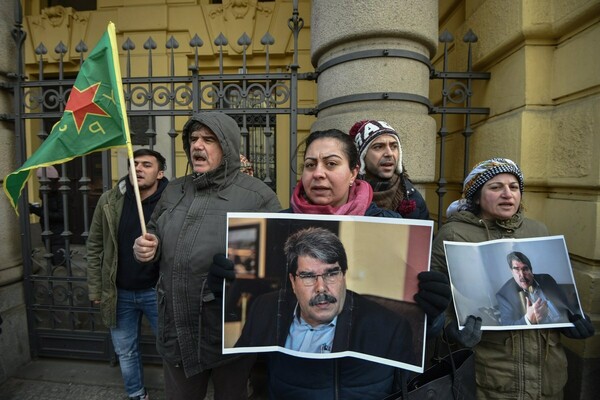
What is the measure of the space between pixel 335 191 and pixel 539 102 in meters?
2.32

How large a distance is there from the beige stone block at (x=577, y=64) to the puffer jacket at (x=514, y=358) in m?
1.34

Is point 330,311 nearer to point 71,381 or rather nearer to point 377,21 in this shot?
point 377,21

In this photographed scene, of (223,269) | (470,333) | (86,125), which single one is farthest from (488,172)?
(86,125)

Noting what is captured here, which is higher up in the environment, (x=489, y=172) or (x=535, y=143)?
(x=535, y=143)

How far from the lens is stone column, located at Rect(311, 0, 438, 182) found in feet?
9.18

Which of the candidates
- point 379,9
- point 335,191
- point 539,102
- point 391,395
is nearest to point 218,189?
point 335,191

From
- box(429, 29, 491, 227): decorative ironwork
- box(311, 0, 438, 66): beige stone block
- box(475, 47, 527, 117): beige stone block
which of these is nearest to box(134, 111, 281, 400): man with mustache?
box(311, 0, 438, 66): beige stone block

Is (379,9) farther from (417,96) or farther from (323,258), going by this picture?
(323,258)

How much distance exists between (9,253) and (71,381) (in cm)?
146

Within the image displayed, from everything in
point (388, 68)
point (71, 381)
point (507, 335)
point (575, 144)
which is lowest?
point (71, 381)

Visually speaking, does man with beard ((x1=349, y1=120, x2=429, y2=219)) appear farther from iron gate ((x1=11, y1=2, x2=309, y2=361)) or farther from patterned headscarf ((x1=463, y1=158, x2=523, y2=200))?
iron gate ((x1=11, y1=2, x2=309, y2=361))

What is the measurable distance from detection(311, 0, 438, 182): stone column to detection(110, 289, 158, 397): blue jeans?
2.19m

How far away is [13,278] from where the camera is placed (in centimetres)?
346

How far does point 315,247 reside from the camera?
1.29 m
